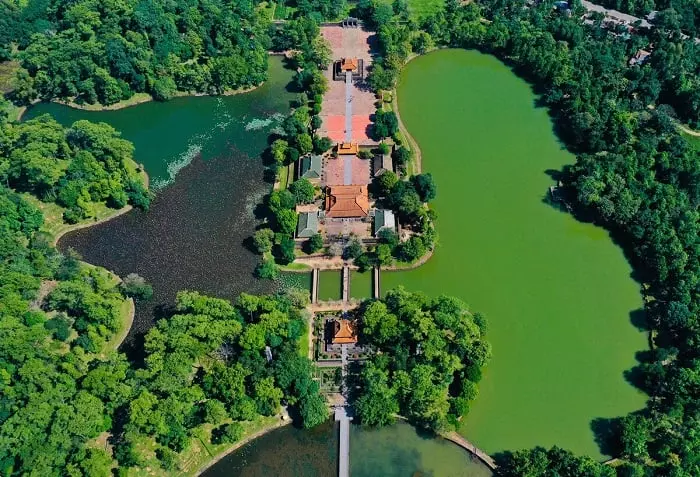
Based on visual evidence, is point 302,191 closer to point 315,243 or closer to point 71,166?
point 315,243

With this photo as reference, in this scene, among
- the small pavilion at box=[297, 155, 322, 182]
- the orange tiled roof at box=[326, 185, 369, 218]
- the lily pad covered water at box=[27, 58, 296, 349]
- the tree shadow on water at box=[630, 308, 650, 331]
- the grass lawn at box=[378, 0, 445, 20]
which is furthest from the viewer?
the grass lawn at box=[378, 0, 445, 20]

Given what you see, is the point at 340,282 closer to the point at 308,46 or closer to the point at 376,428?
the point at 376,428

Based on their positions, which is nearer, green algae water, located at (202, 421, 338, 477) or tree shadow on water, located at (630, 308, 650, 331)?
green algae water, located at (202, 421, 338, 477)

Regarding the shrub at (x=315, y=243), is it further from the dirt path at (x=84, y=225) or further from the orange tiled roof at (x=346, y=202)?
the dirt path at (x=84, y=225)

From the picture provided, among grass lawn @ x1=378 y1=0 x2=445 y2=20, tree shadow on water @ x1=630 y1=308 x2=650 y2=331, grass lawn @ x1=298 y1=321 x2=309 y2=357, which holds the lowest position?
grass lawn @ x1=298 y1=321 x2=309 y2=357

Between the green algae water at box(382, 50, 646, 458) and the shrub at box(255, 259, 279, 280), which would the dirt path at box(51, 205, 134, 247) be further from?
the green algae water at box(382, 50, 646, 458)

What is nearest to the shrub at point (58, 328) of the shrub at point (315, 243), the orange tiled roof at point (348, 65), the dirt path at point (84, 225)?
the dirt path at point (84, 225)

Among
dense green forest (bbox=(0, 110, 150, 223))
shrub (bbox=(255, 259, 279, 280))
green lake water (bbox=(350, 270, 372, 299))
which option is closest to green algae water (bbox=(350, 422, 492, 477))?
green lake water (bbox=(350, 270, 372, 299))

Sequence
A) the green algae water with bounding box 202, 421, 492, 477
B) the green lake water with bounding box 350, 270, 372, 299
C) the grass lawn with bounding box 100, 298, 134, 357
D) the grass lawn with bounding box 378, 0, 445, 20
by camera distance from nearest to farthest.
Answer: the green algae water with bounding box 202, 421, 492, 477 → the grass lawn with bounding box 100, 298, 134, 357 → the green lake water with bounding box 350, 270, 372, 299 → the grass lawn with bounding box 378, 0, 445, 20
